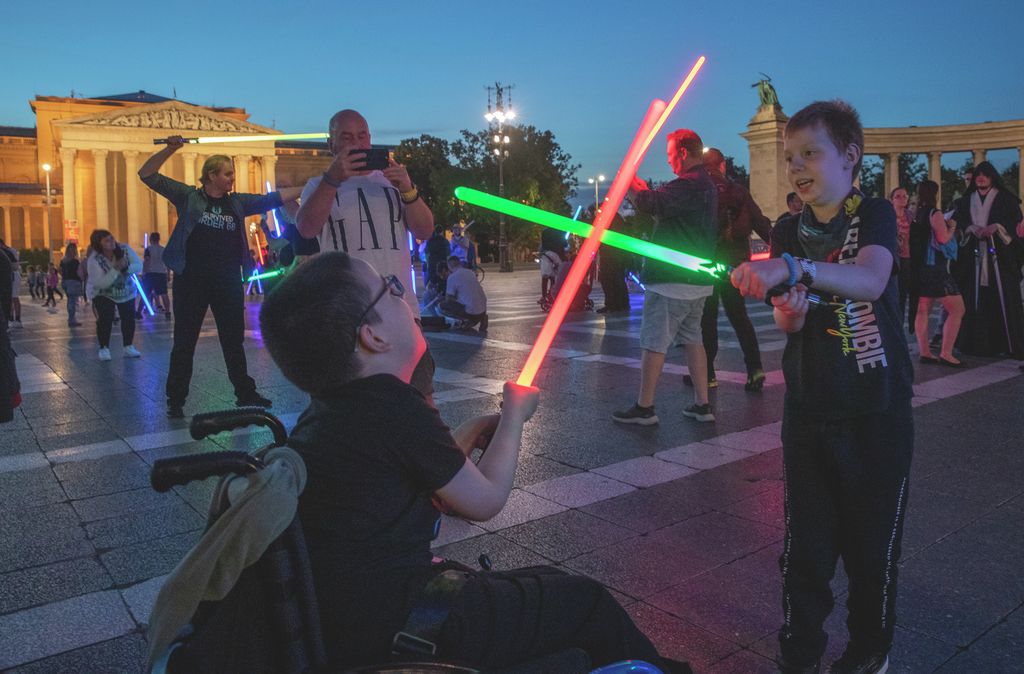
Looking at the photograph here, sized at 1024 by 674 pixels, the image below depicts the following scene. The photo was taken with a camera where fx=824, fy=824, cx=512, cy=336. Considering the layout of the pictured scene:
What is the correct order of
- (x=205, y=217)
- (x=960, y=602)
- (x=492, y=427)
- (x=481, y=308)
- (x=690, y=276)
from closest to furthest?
(x=492, y=427) < (x=960, y=602) < (x=690, y=276) < (x=205, y=217) < (x=481, y=308)

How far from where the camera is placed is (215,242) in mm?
6645

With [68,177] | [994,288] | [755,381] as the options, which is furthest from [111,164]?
[755,381]

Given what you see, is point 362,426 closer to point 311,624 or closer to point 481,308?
point 311,624

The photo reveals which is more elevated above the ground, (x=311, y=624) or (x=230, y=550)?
(x=230, y=550)

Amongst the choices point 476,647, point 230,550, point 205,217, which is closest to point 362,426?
point 230,550

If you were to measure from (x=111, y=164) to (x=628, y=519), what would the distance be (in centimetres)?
8482

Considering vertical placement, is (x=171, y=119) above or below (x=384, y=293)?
above

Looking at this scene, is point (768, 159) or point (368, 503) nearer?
point (368, 503)

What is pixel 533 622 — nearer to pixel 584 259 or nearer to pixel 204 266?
pixel 584 259

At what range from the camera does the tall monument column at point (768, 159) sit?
1232 inches

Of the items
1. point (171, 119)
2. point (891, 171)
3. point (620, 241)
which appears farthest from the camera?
point (171, 119)

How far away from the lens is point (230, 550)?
144 cm

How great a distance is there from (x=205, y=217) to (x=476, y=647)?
5679 mm

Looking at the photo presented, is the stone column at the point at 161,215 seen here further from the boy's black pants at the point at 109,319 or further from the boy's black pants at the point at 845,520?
the boy's black pants at the point at 845,520
